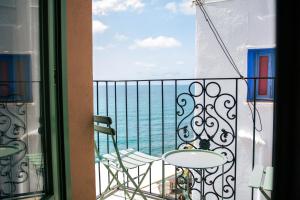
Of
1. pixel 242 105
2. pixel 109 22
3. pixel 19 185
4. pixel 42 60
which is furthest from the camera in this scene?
pixel 109 22

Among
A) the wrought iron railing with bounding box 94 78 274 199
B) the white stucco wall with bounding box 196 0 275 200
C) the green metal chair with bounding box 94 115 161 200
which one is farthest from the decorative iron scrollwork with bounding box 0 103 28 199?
the white stucco wall with bounding box 196 0 275 200

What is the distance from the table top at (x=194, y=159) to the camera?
2307mm

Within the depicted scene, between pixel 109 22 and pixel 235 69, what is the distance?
44.0m

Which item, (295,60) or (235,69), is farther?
(235,69)

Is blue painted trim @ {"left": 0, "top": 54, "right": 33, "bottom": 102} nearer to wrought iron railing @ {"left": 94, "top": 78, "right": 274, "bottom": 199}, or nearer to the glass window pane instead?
the glass window pane

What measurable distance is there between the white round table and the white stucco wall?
333 cm

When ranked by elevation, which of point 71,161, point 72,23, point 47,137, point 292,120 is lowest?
point 71,161

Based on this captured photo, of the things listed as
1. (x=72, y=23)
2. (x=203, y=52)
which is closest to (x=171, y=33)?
(x=203, y=52)

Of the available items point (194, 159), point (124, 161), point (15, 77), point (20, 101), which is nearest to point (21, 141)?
point (20, 101)

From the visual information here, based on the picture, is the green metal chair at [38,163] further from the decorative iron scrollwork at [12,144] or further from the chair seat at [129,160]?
the chair seat at [129,160]

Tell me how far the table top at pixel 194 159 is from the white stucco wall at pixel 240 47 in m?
3.33

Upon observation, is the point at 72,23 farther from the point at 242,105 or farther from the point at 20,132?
the point at 242,105

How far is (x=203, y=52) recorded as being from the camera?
6926 mm

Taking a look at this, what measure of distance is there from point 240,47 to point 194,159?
4.67 m
